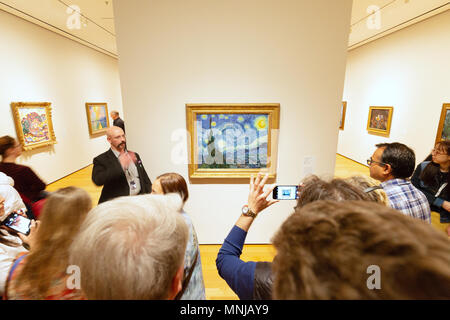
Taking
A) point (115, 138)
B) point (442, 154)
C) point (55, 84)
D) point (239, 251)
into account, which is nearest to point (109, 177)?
point (115, 138)

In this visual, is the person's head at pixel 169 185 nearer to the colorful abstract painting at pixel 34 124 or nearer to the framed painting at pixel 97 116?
the colorful abstract painting at pixel 34 124

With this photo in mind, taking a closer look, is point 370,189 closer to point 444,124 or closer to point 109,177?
point 109,177

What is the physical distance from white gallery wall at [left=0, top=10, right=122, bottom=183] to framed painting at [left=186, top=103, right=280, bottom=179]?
176 inches

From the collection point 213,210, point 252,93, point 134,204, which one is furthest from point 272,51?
point 134,204

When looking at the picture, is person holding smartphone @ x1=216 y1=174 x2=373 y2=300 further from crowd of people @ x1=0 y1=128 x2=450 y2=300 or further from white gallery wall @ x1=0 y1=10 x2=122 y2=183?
white gallery wall @ x1=0 y1=10 x2=122 y2=183

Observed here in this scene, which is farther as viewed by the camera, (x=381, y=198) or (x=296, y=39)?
(x=296, y=39)

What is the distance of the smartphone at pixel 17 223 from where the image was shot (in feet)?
4.73

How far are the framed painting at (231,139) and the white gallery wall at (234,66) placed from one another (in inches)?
4.4

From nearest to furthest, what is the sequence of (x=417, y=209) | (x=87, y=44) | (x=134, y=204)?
1. (x=134, y=204)
2. (x=417, y=209)
3. (x=87, y=44)

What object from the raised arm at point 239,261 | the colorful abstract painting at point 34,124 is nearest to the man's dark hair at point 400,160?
the raised arm at point 239,261

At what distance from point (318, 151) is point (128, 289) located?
2669mm

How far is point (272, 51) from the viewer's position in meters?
2.40

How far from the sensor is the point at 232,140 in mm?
2635

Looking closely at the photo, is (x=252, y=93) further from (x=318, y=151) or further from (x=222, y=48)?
(x=318, y=151)
